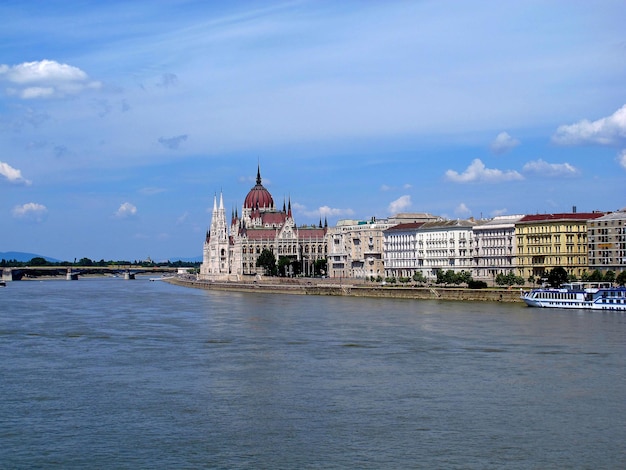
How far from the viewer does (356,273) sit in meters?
110

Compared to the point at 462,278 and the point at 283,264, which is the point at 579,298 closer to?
the point at 462,278

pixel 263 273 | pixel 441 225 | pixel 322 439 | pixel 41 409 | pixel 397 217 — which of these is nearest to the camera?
pixel 322 439

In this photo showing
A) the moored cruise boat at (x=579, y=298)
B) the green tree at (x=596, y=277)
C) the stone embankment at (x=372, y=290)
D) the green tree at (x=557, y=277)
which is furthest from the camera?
the green tree at (x=596, y=277)

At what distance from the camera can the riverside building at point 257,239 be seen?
136 m

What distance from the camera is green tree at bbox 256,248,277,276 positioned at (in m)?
125

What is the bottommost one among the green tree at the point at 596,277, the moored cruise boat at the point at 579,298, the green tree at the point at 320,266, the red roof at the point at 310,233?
the moored cruise boat at the point at 579,298

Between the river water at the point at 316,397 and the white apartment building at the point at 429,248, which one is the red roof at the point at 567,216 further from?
the river water at the point at 316,397

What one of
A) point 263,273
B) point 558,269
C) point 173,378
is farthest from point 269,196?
point 173,378

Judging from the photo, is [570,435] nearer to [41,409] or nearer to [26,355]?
[41,409]

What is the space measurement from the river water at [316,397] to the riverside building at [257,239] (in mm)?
87229

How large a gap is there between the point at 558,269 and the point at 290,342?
3641cm

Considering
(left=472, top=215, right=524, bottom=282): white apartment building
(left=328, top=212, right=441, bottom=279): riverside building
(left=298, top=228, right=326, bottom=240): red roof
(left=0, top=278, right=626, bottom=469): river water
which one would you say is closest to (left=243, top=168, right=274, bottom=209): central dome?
(left=298, top=228, right=326, bottom=240): red roof

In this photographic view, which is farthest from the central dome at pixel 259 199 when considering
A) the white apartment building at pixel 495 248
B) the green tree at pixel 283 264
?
the white apartment building at pixel 495 248

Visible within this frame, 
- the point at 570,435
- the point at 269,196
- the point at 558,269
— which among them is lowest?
the point at 570,435
